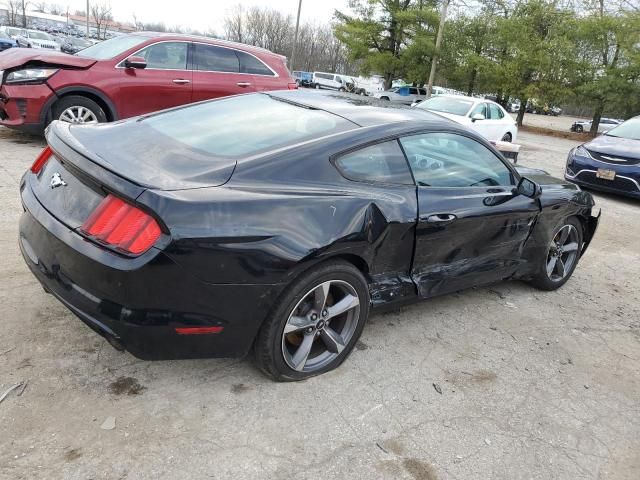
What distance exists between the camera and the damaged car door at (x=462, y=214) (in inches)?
128

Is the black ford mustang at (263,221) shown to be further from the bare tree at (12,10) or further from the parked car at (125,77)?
the bare tree at (12,10)

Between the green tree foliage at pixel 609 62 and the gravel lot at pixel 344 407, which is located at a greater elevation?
the green tree foliage at pixel 609 62

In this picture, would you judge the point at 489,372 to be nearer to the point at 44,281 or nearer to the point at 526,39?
the point at 44,281

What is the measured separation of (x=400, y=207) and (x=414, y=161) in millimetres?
380

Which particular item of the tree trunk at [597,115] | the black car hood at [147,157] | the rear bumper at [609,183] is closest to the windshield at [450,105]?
the rear bumper at [609,183]

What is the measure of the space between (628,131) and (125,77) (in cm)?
A: 878

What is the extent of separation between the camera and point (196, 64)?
8.05 metres

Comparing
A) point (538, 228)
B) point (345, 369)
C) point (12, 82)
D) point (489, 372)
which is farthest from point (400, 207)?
point (12, 82)

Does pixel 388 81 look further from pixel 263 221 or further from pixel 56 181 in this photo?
pixel 263 221

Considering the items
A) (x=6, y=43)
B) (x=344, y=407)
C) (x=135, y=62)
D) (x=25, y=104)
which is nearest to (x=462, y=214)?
(x=344, y=407)

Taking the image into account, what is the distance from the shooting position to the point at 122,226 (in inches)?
89.0

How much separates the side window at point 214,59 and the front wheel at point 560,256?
5.74 meters

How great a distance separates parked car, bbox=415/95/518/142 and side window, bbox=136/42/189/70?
635cm

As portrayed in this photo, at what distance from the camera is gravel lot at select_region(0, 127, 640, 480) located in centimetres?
228
